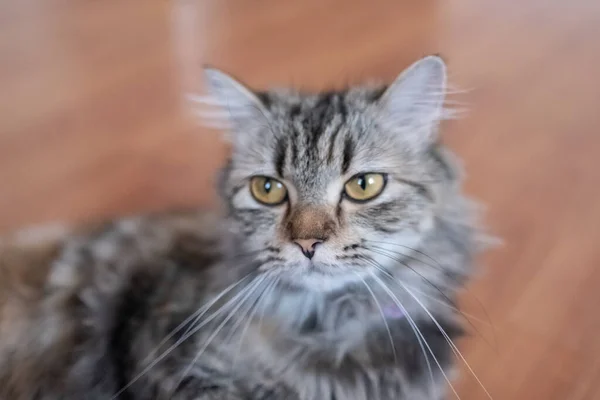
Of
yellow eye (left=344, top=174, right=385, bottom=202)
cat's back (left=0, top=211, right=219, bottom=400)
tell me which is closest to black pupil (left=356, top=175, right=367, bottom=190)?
yellow eye (left=344, top=174, right=385, bottom=202)

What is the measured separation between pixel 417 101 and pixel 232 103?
334 millimetres

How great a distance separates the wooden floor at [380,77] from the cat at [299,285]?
0.38m

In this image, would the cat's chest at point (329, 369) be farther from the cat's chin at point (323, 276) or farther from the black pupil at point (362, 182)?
the black pupil at point (362, 182)

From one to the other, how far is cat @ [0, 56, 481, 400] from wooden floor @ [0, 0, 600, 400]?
1.23 feet

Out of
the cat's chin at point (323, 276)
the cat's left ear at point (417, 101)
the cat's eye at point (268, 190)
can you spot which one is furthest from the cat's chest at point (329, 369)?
the cat's left ear at point (417, 101)

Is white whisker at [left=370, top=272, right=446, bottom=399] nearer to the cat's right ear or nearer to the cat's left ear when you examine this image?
the cat's left ear

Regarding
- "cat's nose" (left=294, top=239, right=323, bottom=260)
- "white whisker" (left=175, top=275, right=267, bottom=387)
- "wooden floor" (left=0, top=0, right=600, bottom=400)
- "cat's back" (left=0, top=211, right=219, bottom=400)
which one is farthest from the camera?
"wooden floor" (left=0, top=0, right=600, bottom=400)

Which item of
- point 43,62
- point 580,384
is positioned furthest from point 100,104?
point 580,384

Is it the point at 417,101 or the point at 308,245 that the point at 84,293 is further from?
the point at 417,101

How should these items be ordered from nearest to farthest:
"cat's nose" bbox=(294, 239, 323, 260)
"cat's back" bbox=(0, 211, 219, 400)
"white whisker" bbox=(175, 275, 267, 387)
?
"cat's nose" bbox=(294, 239, 323, 260) < "white whisker" bbox=(175, 275, 267, 387) < "cat's back" bbox=(0, 211, 219, 400)

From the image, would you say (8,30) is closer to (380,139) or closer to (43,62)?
(43,62)

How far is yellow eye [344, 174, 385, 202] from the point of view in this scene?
109cm

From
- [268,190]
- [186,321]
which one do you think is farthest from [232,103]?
[186,321]

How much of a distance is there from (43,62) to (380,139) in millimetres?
1759
